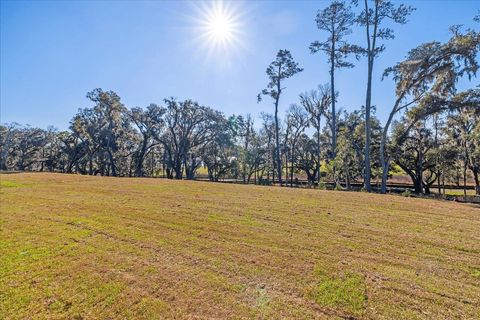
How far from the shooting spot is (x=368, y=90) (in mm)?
16750

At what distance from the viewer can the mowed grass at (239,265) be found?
10.9 feet

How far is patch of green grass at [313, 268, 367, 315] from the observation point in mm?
3350

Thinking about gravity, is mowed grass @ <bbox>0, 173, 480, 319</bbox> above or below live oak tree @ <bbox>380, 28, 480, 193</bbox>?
A: below

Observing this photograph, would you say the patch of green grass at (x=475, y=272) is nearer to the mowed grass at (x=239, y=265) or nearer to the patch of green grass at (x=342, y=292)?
the mowed grass at (x=239, y=265)

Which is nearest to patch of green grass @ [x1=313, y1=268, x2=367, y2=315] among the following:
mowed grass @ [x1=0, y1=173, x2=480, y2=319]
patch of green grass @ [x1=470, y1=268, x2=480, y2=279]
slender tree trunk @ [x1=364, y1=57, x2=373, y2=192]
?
mowed grass @ [x1=0, y1=173, x2=480, y2=319]

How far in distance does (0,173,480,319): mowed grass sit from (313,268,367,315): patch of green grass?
0.02 m

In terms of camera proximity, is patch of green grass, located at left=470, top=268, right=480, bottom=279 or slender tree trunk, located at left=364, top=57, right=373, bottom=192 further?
slender tree trunk, located at left=364, top=57, right=373, bottom=192

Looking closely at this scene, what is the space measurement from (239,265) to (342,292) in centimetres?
167

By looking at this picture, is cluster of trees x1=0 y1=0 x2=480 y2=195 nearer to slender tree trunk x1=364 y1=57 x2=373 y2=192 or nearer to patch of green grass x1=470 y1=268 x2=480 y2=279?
slender tree trunk x1=364 y1=57 x2=373 y2=192

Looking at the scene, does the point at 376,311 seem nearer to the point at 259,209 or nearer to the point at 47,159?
the point at 259,209

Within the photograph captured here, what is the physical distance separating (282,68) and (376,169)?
15.4 m

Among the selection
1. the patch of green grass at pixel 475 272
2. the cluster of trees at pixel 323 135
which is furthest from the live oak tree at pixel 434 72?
the patch of green grass at pixel 475 272

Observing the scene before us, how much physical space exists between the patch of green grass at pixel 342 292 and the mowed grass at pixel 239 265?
2 cm

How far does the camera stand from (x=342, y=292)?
3645 mm
